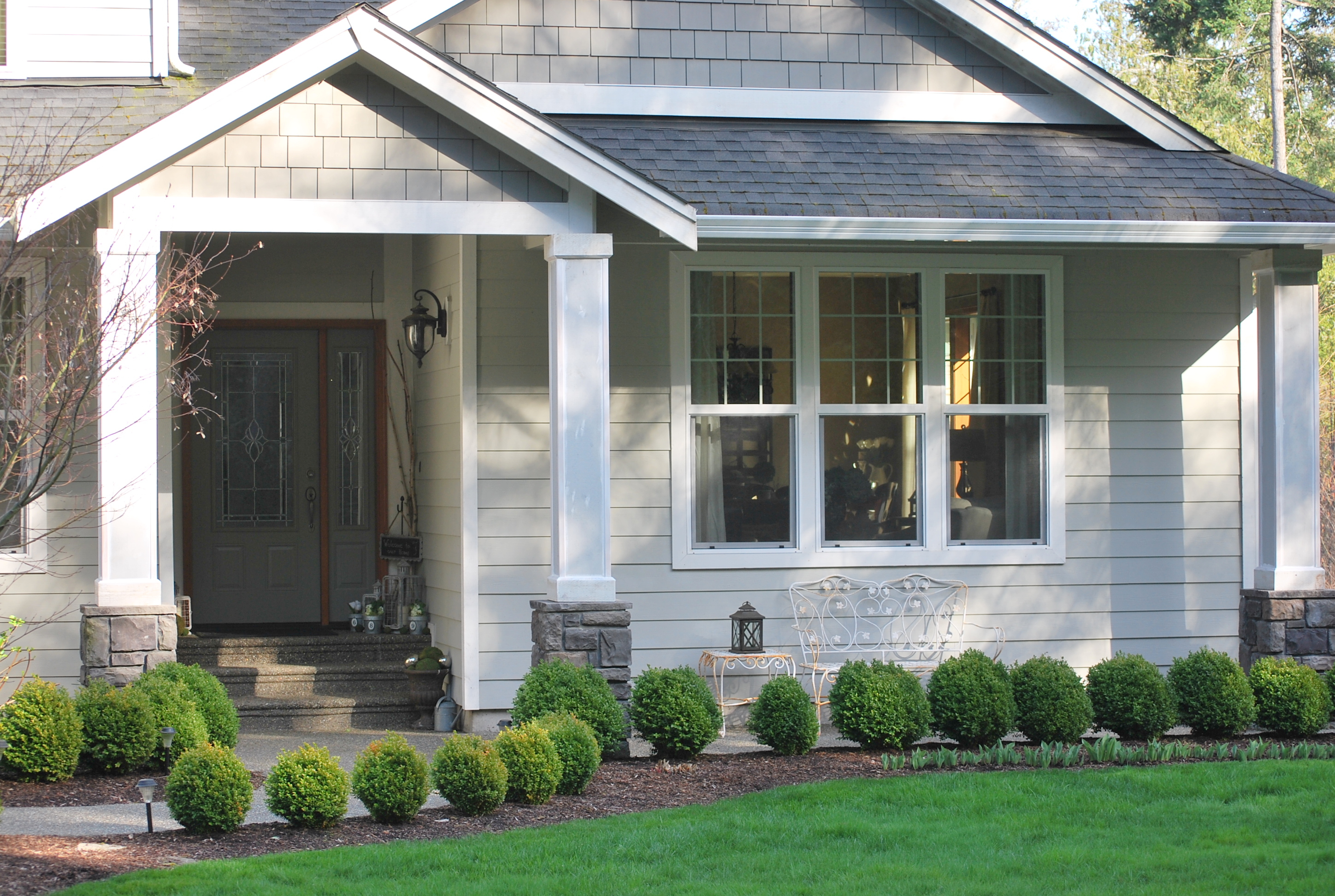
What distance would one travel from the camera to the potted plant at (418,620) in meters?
9.23

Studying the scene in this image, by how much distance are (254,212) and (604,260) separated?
6.08 feet

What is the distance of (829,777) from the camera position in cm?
652

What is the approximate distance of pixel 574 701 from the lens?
264 inches

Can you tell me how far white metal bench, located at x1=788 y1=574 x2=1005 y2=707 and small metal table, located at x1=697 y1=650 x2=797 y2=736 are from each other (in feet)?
0.61

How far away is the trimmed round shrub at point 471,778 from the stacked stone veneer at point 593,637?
1.42m

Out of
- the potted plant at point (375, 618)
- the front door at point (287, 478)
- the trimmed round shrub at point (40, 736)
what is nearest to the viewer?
the trimmed round shrub at point (40, 736)

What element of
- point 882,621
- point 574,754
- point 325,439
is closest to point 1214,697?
point 882,621

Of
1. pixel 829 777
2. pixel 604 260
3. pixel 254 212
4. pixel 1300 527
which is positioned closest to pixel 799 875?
pixel 829 777

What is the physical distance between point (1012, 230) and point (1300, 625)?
10.0 feet

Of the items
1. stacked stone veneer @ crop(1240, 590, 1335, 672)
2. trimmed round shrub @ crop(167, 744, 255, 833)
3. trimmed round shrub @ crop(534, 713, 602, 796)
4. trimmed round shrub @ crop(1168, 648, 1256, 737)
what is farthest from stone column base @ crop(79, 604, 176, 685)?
stacked stone veneer @ crop(1240, 590, 1335, 672)

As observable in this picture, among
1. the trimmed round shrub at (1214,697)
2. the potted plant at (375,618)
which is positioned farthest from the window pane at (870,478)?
the potted plant at (375,618)

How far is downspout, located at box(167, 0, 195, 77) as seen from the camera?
27.9 ft

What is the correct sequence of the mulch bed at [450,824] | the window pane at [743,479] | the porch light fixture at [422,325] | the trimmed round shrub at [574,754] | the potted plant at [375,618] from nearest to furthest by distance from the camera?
1. the mulch bed at [450,824]
2. the trimmed round shrub at [574,754]
3. the window pane at [743,479]
4. the porch light fixture at [422,325]
5. the potted plant at [375,618]

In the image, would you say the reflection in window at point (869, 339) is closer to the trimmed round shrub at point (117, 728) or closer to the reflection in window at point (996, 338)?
the reflection in window at point (996, 338)
